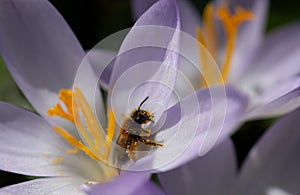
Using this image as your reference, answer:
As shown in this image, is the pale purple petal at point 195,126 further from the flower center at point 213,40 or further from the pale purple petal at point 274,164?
the flower center at point 213,40

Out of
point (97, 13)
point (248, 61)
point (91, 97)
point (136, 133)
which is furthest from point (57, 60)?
point (248, 61)

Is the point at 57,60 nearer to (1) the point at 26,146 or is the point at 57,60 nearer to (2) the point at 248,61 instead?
(1) the point at 26,146

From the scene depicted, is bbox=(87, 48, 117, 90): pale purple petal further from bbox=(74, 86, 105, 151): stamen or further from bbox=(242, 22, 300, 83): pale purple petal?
bbox=(242, 22, 300, 83): pale purple petal

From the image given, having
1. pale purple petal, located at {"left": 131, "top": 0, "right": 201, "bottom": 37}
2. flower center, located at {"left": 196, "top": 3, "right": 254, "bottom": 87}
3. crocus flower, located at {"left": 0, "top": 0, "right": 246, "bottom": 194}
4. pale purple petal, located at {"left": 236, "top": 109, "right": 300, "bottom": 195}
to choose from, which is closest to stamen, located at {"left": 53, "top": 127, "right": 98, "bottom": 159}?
crocus flower, located at {"left": 0, "top": 0, "right": 246, "bottom": 194}

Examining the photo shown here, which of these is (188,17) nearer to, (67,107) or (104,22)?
(104,22)

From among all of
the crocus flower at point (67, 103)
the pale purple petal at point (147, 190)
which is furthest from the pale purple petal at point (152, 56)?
the pale purple petal at point (147, 190)
